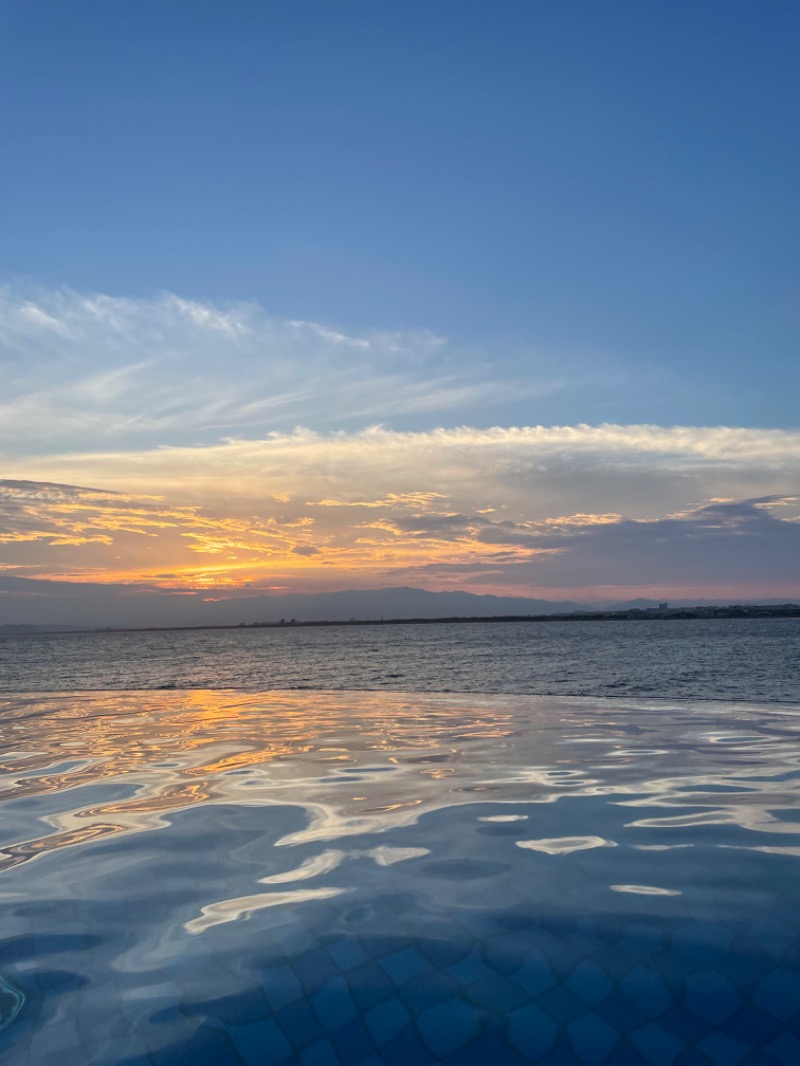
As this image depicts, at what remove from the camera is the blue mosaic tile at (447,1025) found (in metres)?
2.55

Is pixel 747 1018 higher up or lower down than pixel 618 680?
higher up

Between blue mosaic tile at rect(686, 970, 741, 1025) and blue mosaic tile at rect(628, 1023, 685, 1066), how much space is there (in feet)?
0.56

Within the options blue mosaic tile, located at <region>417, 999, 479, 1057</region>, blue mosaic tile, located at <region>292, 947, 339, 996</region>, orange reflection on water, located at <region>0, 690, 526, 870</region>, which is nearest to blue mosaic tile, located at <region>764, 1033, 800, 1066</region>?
blue mosaic tile, located at <region>417, 999, 479, 1057</region>

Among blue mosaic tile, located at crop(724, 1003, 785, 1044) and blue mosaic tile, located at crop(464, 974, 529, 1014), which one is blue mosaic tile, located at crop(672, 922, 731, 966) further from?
blue mosaic tile, located at crop(464, 974, 529, 1014)

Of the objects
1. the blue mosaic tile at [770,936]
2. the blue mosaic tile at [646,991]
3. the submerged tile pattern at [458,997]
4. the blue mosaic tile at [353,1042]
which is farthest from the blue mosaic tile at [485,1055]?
the blue mosaic tile at [770,936]

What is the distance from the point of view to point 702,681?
2733 cm

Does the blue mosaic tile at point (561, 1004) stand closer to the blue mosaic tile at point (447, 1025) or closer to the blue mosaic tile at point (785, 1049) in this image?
the blue mosaic tile at point (447, 1025)

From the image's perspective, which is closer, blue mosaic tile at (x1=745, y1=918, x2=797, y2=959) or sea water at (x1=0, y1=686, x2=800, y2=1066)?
sea water at (x1=0, y1=686, x2=800, y2=1066)

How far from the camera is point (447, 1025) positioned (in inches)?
104

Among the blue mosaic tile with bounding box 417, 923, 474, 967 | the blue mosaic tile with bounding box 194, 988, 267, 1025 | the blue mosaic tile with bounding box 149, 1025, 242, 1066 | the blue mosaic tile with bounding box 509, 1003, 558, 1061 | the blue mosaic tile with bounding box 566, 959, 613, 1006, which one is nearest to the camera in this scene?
→ the blue mosaic tile with bounding box 149, 1025, 242, 1066

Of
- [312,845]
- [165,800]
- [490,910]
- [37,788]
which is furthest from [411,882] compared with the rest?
[37,788]

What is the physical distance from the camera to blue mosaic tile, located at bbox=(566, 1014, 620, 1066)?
251 centimetres

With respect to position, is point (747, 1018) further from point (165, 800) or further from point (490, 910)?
point (165, 800)

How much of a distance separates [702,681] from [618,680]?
9.50 ft
